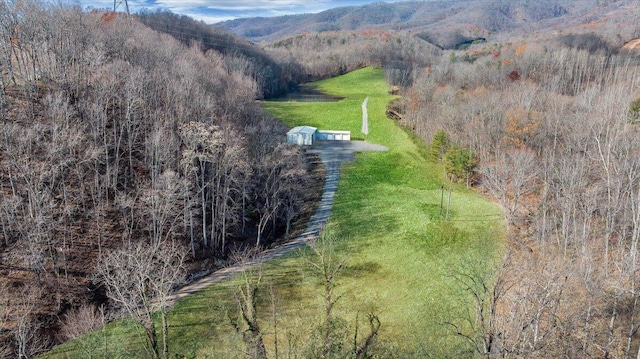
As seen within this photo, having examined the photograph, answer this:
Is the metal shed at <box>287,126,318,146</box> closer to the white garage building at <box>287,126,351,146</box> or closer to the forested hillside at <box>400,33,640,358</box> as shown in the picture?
the white garage building at <box>287,126,351,146</box>

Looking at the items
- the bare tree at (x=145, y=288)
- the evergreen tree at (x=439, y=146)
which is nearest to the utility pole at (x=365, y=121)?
the evergreen tree at (x=439, y=146)

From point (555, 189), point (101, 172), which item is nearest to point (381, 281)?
point (555, 189)

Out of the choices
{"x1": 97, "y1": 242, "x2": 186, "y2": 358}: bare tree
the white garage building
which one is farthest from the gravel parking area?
{"x1": 97, "y1": 242, "x2": 186, "y2": 358}: bare tree

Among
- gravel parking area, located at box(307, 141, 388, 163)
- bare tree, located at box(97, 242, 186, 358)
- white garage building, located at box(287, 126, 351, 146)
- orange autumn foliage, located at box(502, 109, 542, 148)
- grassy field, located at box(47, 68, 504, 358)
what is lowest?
grassy field, located at box(47, 68, 504, 358)

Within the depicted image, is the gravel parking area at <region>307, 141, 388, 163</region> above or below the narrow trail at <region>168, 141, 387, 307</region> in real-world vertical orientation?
above

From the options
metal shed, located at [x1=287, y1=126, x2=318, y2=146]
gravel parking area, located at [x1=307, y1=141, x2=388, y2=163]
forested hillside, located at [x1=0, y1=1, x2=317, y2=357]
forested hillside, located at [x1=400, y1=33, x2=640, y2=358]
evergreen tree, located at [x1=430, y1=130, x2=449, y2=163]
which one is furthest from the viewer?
metal shed, located at [x1=287, y1=126, x2=318, y2=146]

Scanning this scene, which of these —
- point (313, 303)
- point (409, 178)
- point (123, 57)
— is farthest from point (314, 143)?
point (313, 303)

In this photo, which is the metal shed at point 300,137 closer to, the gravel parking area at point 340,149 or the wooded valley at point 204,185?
the gravel parking area at point 340,149

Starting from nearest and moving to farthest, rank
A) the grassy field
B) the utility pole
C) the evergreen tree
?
1. the grassy field
2. the evergreen tree
3. the utility pole
